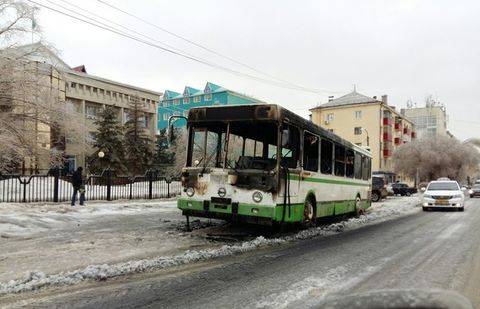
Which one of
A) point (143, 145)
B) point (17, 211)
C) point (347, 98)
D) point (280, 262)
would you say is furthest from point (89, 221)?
point (347, 98)

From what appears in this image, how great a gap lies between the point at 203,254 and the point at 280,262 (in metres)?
1.44

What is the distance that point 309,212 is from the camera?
12664 mm

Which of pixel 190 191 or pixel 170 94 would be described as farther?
pixel 170 94

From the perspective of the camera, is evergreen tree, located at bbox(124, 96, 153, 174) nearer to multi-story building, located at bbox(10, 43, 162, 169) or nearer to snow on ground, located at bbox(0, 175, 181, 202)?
multi-story building, located at bbox(10, 43, 162, 169)

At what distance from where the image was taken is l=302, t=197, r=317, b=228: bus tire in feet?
40.6

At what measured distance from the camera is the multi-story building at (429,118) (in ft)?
406

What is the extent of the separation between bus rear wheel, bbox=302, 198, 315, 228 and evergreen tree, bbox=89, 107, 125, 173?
39.7 m

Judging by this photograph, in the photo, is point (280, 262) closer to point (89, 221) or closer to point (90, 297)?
point (90, 297)

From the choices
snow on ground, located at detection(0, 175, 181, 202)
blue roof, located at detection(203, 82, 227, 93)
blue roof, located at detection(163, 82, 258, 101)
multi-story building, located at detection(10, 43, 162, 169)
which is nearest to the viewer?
snow on ground, located at detection(0, 175, 181, 202)

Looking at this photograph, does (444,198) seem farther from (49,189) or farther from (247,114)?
(49,189)

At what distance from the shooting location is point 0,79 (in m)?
19.8

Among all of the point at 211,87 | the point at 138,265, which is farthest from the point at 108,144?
the point at 211,87

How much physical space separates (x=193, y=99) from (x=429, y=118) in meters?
64.4

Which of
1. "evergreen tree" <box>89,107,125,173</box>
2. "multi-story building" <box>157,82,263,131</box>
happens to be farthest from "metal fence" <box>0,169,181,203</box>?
"multi-story building" <box>157,82,263,131</box>
